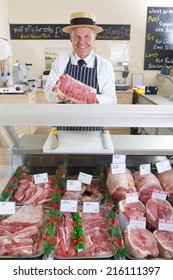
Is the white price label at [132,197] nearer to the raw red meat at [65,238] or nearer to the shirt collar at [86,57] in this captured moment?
the raw red meat at [65,238]

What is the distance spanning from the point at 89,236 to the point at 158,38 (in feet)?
17.3

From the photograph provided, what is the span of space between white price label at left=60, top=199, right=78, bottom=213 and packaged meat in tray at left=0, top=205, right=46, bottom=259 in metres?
0.13

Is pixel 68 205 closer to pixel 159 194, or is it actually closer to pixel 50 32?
pixel 159 194

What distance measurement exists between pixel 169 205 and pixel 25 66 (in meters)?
4.46

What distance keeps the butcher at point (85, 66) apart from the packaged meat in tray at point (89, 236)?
0.79m

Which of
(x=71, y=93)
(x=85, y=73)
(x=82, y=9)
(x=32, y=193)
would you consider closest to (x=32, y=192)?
(x=32, y=193)

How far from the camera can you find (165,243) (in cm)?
130

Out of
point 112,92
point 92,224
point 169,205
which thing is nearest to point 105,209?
point 92,224

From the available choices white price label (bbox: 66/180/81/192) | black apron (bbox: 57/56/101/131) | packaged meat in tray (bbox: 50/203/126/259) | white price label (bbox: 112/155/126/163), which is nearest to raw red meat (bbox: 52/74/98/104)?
white price label (bbox: 112/155/126/163)

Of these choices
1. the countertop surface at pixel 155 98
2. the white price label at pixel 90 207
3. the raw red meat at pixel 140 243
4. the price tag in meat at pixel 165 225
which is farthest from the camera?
the countertop surface at pixel 155 98

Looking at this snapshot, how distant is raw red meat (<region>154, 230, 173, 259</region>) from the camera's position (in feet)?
4.20

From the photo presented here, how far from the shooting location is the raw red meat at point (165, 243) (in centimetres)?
128

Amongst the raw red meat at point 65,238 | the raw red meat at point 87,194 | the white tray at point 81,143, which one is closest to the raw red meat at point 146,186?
the raw red meat at point 87,194

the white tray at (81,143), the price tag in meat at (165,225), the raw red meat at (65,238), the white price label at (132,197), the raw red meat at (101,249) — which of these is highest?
the white tray at (81,143)
